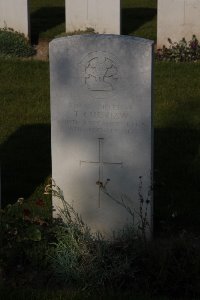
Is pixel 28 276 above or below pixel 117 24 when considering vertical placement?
below

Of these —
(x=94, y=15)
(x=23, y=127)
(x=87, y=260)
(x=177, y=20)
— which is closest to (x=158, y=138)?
(x=23, y=127)

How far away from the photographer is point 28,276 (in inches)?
222

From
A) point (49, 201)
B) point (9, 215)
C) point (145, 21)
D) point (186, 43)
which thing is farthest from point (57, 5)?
point (9, 215)

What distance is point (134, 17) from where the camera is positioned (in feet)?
60.7

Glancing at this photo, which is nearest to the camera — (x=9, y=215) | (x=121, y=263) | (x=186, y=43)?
(x=121, y=263)

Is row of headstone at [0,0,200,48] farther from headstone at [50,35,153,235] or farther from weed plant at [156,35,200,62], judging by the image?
headstone at [50,35,153,235]

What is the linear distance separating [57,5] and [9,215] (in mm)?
15470

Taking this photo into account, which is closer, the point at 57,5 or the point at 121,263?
the point at 121,263

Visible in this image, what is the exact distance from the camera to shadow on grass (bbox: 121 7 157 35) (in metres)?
17.0

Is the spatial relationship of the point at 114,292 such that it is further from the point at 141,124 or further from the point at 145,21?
the point at 145,21

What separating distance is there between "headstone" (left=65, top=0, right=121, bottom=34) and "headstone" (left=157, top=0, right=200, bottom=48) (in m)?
0.84

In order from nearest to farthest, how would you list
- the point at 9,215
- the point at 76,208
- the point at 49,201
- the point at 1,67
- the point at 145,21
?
the point at 9,215 → the point at 76,208 → the point at 49,201 → the point at 1,67 → the point at 145,21

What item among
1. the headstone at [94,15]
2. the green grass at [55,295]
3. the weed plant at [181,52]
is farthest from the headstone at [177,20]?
the green grass at [55,295]

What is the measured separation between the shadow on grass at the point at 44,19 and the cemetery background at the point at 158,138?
3887mm
